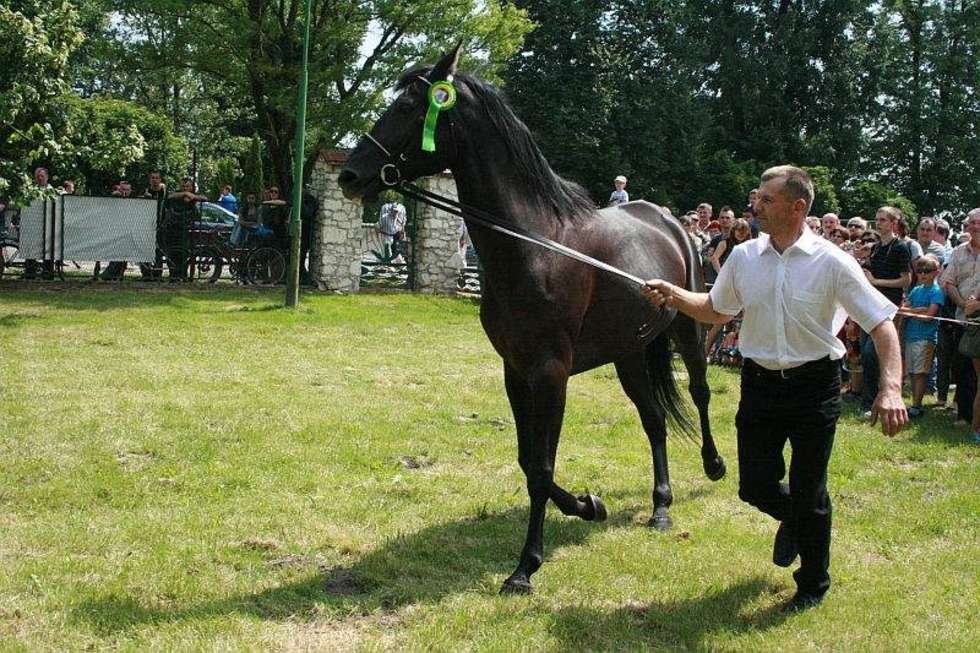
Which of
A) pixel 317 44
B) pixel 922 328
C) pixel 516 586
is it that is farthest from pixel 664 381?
pixel 317 44

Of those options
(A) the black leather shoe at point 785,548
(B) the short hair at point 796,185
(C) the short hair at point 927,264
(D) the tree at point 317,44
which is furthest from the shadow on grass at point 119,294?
(B) the short hair at point 796,185

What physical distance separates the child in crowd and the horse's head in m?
6.64

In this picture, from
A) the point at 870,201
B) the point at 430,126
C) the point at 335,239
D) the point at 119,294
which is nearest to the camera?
the point at 430,126

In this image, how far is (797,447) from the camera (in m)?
4.70

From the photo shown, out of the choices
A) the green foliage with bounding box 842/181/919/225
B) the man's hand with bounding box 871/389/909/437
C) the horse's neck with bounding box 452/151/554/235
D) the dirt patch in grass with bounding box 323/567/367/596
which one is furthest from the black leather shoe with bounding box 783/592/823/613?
the green foliage with bounding box 842/181/919/225

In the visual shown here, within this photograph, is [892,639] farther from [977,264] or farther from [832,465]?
[977,264]

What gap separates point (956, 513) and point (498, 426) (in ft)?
12.4

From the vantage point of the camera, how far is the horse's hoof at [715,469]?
23.0ft

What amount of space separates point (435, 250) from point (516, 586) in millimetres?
15283

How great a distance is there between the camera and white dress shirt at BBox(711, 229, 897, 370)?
14.6 feet

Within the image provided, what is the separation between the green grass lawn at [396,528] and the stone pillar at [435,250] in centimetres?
915

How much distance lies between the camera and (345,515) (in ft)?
20.1

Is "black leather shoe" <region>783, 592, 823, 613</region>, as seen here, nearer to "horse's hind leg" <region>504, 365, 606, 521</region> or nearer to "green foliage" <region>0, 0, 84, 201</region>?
"horse's hind leg" <region>504, 365, 606, 521</region>

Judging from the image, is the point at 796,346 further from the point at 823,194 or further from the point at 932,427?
the point at 823,194
